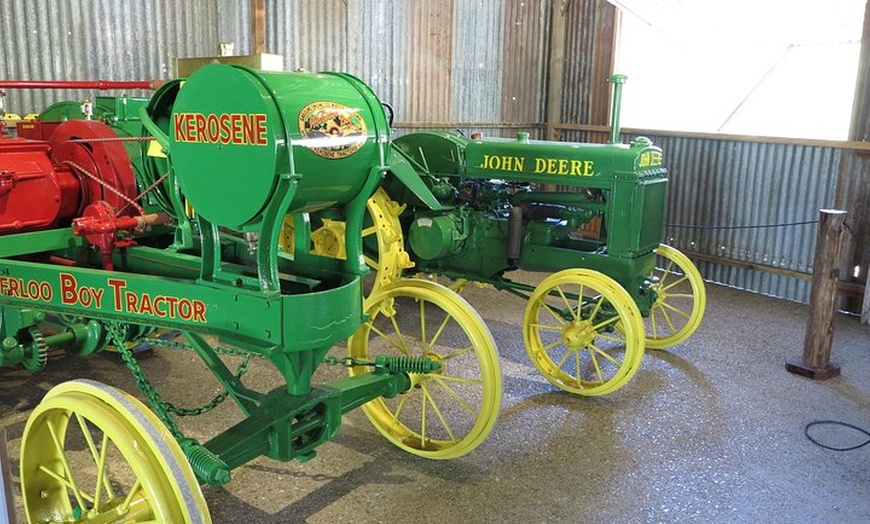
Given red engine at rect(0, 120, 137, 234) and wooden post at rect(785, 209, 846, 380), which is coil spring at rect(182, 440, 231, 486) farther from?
wooden post at rect(785, 209, 846, 380)

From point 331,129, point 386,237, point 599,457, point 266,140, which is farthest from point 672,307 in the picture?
point 266,140

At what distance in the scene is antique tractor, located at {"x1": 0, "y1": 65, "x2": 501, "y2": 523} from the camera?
2072 millimetres

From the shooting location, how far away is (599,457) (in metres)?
3.26

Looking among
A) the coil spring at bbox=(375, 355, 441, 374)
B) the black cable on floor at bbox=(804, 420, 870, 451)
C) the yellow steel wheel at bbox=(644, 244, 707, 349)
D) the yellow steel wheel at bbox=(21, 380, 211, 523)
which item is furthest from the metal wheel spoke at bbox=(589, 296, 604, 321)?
the yellow steel wheel at bbox=(21, 380, 211, 523)

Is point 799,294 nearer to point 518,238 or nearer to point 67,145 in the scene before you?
point 518,238

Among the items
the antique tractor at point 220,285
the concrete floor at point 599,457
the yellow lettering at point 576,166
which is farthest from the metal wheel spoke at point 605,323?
the antique tractor at point 220,285

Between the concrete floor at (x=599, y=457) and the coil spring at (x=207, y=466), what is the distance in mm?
638

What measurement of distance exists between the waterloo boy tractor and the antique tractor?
3.80 ft

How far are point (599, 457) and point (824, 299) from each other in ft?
6.29

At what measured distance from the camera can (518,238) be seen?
15.1 feet

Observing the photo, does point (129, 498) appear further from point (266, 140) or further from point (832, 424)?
point (832, 424)

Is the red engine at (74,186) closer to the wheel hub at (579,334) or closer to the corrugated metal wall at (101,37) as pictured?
the corrugated metal wall at (101,37)

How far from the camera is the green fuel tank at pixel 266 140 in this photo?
208cm

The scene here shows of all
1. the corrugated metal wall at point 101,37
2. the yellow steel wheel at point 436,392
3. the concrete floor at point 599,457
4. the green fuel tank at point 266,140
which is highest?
the corrugated metal wall at point 101,37
